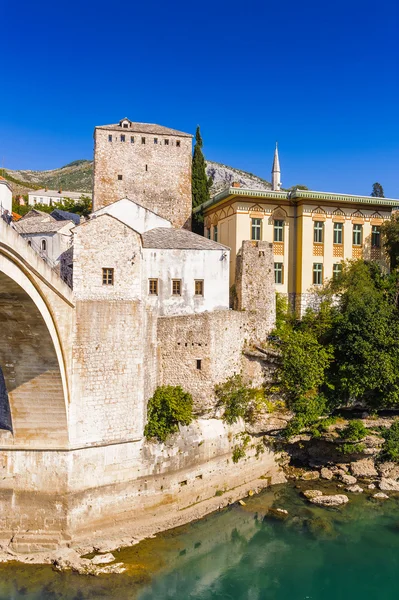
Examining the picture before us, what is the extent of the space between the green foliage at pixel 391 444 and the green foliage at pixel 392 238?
26.6ft

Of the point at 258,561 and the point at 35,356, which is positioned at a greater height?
the point at 35,356

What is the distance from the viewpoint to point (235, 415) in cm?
1958

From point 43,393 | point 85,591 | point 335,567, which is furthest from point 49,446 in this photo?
point 335,567

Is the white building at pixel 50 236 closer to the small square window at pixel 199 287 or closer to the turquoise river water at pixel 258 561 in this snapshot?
the small square window at pixel 199 287

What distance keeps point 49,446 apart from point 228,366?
24.2 feet

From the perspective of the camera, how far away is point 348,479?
20844mm

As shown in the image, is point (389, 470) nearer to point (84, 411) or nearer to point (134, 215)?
point (84, 411)

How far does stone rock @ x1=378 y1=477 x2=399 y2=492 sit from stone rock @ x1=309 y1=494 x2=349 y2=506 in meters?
2.24

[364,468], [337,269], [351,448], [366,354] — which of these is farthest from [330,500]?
[337,269]

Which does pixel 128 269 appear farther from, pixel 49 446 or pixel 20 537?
pixel 20 537

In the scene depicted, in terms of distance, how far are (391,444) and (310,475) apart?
358 centimetres

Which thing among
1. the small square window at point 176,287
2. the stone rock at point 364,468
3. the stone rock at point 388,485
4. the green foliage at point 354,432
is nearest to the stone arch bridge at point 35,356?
the small square window at point 176,287

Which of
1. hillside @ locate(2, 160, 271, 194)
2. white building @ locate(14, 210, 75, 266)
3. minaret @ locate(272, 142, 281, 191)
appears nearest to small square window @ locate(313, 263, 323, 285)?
minaret @ locate(272, 142, 281, 191)

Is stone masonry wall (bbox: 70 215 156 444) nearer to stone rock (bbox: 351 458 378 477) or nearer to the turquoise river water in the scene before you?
the turquoise river water
